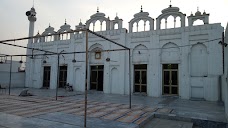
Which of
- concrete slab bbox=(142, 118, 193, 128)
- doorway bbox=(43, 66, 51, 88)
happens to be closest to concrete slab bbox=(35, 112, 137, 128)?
concrete slab bbox=(142, 118, 193, 128)

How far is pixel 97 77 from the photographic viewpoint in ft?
61.6

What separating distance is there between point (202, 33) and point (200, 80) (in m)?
3.83

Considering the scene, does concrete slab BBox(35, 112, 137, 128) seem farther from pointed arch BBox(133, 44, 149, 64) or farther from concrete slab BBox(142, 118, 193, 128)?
pointed arch BBox(133, 44, 149, 64)

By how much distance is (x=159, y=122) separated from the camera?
743 cm

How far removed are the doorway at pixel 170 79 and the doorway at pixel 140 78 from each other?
1839mm

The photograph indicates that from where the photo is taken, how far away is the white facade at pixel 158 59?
45.2 ft

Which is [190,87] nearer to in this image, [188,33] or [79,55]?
[188,33]

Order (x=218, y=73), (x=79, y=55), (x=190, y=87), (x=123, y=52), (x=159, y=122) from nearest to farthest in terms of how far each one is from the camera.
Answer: (x=159, y=122) < (x=218, y=73) < (x=190, y=87) < (x=123, y=52) < (x=79, y=55)

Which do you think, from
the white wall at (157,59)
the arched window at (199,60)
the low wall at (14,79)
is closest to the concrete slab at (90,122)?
the white wall at (157,59)

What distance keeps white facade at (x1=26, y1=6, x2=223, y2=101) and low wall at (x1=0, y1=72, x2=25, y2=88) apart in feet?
27.0

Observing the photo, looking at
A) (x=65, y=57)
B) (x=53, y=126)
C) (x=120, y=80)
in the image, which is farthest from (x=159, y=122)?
(x=65, y=57)

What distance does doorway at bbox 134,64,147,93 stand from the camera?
1630 cm

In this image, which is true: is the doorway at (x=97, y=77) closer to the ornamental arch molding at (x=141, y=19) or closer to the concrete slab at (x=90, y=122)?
the ornamental arch molding at (x=141, y=19)

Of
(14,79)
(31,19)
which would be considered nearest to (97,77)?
(14,79)
